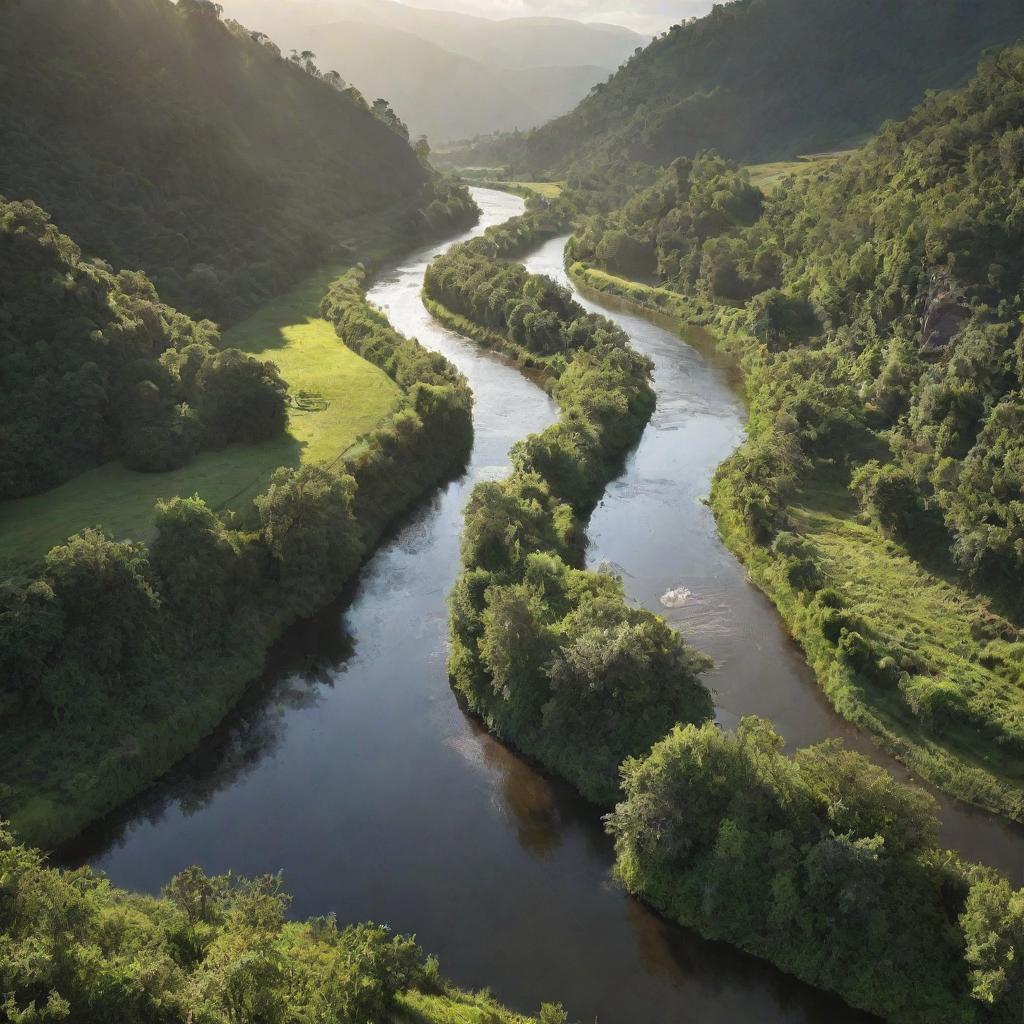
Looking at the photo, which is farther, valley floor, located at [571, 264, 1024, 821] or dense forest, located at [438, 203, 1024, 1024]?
valley floor, located at [571, 264, 1024, 821]

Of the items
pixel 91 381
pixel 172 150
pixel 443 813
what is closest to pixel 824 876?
pixel 443 813

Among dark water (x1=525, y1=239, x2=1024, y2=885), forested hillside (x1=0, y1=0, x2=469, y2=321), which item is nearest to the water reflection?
dark water (x1=525, y1=239, x2=1024, y2=885)

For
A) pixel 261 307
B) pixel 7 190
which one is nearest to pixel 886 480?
pixel 261 307

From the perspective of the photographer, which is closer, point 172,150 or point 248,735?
point 248,735

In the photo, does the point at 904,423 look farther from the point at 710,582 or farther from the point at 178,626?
the point at 178,626

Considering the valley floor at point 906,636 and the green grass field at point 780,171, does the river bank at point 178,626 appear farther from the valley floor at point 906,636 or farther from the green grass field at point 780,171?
the green grass field at point 780,171

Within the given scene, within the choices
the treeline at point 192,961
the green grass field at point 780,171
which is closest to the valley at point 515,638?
the treeline at point 192,961

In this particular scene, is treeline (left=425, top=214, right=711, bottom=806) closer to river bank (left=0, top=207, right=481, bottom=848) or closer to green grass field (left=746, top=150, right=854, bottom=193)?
river bank (left=0, top=207, right=481, bottom=848)
